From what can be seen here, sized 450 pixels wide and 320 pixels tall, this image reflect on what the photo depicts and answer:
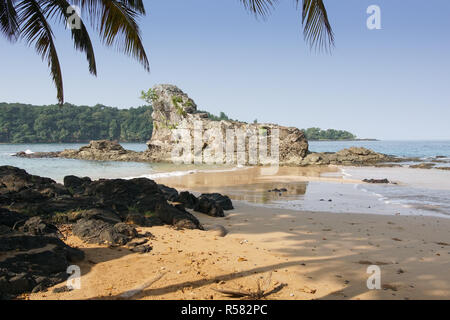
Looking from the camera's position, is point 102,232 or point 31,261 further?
point 102,232

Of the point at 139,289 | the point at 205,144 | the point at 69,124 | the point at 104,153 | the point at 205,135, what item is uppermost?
the point at 69,124

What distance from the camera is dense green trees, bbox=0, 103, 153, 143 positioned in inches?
3533

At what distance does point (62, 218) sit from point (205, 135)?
36.7 meters

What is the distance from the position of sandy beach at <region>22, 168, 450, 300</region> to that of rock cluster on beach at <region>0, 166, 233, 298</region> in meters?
0.26

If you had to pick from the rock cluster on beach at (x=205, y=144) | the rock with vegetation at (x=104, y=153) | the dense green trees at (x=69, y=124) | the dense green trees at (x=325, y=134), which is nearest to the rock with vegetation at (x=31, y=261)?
the rock cluster on beach at (x=205, y=144)

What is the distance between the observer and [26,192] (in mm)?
7207

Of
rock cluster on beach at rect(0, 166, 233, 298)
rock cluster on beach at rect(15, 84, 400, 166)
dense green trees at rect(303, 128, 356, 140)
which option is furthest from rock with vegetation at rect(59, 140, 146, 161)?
dense green trees at rect(303, 128, 356, 140)

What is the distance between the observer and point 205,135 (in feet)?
140

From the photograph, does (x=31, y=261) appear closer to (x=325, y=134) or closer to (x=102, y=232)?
(x=102, y=232)

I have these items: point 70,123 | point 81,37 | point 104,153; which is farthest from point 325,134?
point 81,37

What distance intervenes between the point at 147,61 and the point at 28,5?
3.13m

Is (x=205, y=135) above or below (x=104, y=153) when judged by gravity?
above

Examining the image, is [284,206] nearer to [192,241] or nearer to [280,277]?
[192,241]

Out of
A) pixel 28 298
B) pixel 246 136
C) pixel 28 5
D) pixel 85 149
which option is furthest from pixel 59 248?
pixel 85 149
